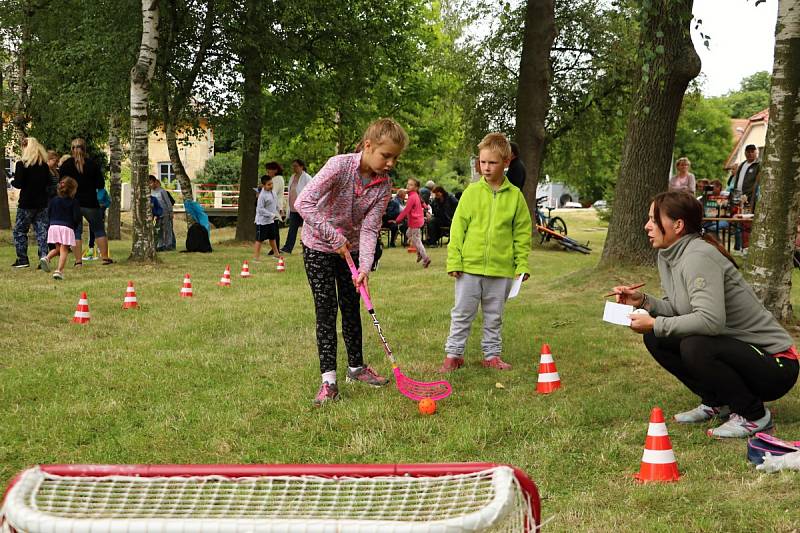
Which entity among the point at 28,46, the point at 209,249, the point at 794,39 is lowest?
the point at 209,249

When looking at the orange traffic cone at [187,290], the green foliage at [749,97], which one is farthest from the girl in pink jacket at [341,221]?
the green foliage at [749,97]

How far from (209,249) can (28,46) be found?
699 cm

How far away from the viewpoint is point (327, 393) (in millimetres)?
5609

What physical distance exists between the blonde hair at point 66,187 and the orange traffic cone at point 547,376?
913cm

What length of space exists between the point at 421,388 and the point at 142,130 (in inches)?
410

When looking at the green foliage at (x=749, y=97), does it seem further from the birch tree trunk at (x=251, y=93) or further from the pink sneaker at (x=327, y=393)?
the pink sneaker at (x=327, y=393)

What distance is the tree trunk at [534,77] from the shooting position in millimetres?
18641

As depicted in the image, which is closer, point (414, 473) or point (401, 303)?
point (414, 473)

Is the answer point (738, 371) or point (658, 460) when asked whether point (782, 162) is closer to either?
point (738, 371)

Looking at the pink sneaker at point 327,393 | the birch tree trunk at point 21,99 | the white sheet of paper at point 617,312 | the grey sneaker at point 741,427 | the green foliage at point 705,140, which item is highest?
the green foliage at point 705,140

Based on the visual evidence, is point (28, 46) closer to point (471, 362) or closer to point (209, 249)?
point (209, 249)

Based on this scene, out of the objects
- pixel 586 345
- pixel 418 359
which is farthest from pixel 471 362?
pixel 586 345

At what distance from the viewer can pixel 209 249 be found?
763 inches

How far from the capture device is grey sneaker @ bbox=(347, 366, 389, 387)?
6.09 metres
